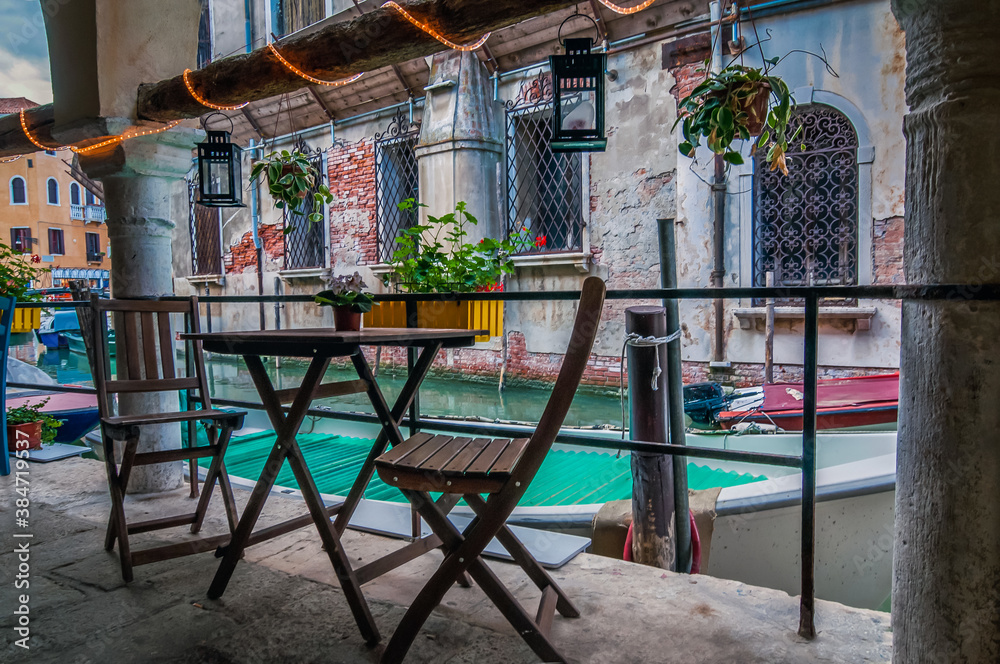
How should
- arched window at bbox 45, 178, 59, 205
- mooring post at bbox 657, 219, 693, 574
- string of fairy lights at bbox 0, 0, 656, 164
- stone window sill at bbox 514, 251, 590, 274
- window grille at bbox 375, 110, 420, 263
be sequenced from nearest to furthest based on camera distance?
string of fairy lights at bbox 0, 0, 656, 164
mooring post at bbox 657, 219, 693, 574
stone window sill at bbox 514, 251, 590, 274
window grille at bbox 375, 110, 420, 263
arched window at bbox 45, 178, 59, 205

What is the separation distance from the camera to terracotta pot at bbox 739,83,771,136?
6.88 ft

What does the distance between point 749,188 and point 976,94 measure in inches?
211

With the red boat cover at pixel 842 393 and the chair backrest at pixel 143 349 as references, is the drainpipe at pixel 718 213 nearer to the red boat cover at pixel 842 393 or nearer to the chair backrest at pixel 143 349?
the red boat cover at pixel 842 393

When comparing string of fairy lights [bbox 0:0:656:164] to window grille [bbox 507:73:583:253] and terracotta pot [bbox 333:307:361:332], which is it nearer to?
terracotta pot [bbox 333:307:361:332]

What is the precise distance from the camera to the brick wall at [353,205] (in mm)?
9297

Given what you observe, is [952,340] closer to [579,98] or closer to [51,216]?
[579,98]

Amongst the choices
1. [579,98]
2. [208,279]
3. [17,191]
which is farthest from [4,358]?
[17,191]

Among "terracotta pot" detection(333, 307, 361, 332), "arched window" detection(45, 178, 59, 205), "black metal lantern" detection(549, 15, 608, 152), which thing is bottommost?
"terracotta pot" detection(333, 307, 361, 332)

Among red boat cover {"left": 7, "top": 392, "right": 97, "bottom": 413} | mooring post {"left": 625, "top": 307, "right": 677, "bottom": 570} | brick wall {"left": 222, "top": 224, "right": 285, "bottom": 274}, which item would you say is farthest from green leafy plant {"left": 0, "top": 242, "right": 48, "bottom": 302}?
brick wall {"left": 222, "top": 224, "right": 285, "bottom": 274}

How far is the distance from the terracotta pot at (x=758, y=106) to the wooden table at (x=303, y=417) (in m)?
1.21

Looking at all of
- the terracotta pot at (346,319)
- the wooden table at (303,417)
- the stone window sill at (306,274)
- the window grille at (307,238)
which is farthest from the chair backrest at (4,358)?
the window grille at (307,238)

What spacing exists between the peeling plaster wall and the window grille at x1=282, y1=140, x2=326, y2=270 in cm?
609

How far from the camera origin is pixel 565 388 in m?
1.38

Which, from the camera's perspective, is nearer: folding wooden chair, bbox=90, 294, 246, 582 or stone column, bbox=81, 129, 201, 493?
folding wooden chair, bbox=90, 294, 246, 582
